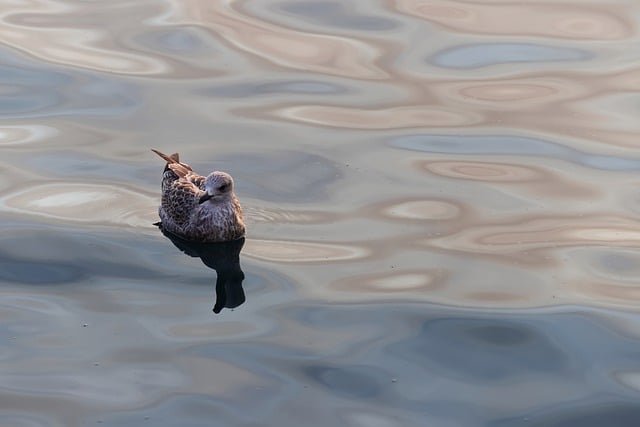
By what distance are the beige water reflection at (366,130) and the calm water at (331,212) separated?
0.03 m

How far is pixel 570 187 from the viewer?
12.6 meters

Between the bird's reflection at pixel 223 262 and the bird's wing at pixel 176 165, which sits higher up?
the bird's wing at pixel 176 165

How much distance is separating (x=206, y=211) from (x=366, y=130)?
8.96 ft

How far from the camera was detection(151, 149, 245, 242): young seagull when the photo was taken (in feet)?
37.9

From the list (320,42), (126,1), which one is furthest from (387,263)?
(126,1)

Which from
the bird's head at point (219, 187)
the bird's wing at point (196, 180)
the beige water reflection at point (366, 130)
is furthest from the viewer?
the bird's wing at point (196, 180)

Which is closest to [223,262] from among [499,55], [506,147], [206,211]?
[206,211]

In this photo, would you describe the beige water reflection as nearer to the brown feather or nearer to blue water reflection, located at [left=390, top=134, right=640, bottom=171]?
blue water reflection, located at [left=390, top=134, right=640, bottom=171]

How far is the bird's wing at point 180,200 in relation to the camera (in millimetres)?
11648

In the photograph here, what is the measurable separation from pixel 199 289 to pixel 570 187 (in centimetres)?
397

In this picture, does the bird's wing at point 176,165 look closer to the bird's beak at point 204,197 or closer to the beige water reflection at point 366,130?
the beige water reflection at point 366,130

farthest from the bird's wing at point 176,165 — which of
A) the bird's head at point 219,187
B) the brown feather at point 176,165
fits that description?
the bird's head at point 219,187

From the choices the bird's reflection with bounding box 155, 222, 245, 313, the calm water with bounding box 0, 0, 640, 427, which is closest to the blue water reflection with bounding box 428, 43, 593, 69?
the calm water with bounding box 0, 0, 640, 427

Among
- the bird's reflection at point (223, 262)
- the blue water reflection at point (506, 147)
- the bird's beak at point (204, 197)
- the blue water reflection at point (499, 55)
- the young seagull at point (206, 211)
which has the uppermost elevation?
the blue water reflection at point (499, 55)
